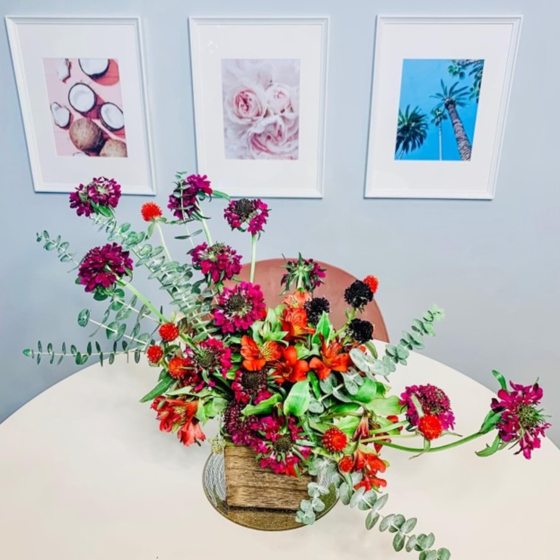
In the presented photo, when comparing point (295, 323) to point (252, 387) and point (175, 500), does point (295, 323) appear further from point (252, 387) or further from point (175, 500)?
point (175, 500)

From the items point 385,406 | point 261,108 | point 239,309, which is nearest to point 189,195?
point 239,309

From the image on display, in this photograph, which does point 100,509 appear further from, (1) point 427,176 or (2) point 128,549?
(1) point 427,176

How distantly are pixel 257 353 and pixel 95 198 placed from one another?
330 millimetres

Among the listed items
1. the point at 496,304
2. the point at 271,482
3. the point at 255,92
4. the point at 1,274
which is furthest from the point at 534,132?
the point at 1,274

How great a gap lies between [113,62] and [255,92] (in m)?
0.44

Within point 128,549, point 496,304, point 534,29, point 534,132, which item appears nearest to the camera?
point 128,549

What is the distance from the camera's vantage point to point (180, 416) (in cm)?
67

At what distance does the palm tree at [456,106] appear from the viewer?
1.45m

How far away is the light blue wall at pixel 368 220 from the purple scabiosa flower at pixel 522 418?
3.52ft

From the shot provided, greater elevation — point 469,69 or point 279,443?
point 469,69

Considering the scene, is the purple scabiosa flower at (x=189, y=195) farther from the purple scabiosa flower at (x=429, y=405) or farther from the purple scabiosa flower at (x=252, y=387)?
the purple scabiosa flower at (x=429, y=405)

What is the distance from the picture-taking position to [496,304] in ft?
5.66

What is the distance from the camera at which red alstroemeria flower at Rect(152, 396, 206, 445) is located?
0.67 m

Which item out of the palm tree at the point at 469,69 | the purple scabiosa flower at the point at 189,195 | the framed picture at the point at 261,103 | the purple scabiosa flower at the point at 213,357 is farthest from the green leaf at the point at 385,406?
the palm tree at the point at 469,69
